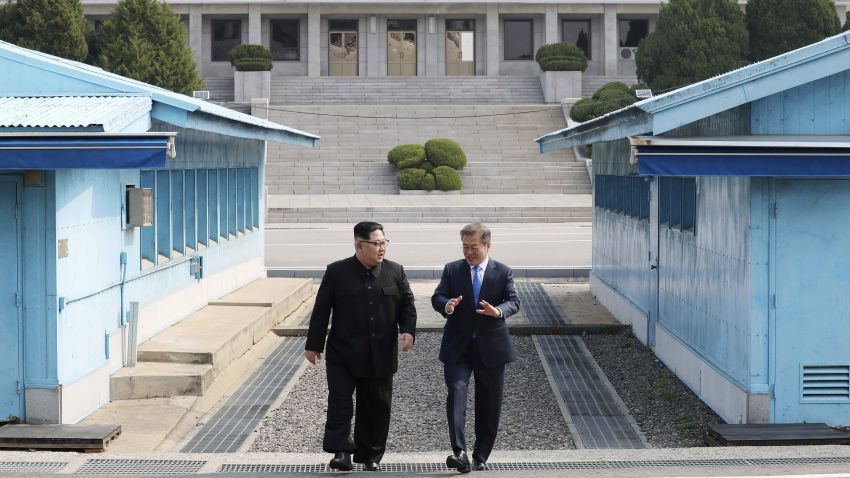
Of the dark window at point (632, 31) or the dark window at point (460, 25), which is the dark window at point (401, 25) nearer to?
the dark window at point (460, 25)

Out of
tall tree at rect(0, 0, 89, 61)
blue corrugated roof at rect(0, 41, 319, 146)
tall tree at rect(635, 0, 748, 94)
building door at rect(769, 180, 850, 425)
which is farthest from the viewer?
tall tree at rect(635, 0, 748, 94)

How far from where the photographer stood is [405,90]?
5984 centimetres

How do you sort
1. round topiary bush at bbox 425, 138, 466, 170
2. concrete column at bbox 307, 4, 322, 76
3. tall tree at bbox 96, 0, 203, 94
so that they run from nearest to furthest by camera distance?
1. round topiary bush at bbox 425, 138, 466, 170
2. tall tree at bbox 96, 0, 203, 94
3. concrete column at bbox 307, 4, 322, 76

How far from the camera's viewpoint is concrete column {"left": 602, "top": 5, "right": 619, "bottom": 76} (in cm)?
6335

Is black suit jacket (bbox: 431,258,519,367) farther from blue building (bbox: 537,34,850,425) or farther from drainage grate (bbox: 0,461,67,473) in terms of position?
drainage grate (bbox: 0,461,67,473)

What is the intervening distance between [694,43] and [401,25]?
1866cm

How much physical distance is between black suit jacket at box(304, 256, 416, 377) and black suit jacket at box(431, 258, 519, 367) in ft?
1.08

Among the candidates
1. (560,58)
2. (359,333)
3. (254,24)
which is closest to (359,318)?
(359,333)

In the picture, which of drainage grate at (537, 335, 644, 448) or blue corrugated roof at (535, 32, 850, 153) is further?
drainage grate at (537, 335, 644, 448)

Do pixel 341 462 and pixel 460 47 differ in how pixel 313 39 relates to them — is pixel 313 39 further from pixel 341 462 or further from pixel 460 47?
pixel 341 462

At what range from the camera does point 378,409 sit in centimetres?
934

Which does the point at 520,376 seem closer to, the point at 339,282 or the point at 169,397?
the point at 169,397

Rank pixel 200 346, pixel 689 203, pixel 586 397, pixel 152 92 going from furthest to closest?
pixel 200 346 → pixel 689 203 → pixel 586 397 → pixel 152 92

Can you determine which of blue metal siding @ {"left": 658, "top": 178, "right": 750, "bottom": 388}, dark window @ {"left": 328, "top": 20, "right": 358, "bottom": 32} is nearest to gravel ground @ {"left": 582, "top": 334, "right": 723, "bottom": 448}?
blue metal siding @ {"left": 658, "top": 178, "right": 750, "bottom": 388}
